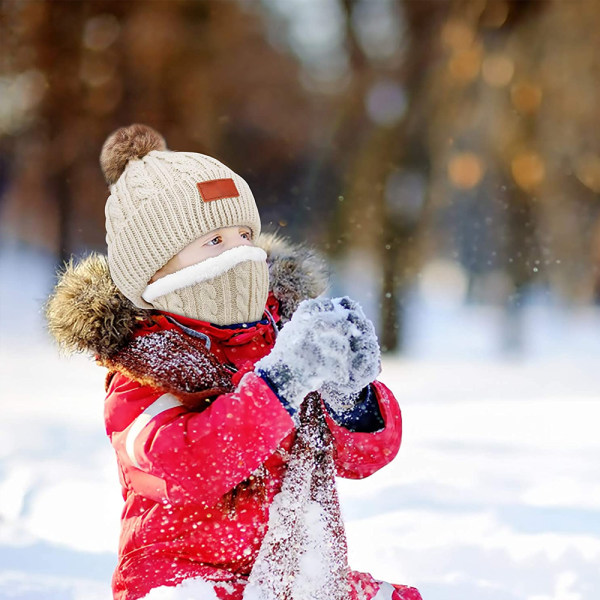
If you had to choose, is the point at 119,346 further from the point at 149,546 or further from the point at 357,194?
the point at 357,194

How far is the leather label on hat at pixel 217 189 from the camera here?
1.31 m

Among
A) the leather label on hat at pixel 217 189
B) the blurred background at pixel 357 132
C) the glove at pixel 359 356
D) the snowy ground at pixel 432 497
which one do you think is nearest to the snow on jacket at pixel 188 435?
the glove at pixel 359 356

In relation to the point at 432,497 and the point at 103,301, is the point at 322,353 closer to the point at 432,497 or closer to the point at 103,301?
the point at 103,301

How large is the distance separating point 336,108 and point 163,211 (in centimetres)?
606

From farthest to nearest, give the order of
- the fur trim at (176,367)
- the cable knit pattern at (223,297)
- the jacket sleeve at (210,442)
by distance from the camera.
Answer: the cable knit pattern at (223,297) < the fur trim at (176,367) < the jacket sleeve at (210,442)

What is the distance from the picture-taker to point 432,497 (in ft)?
8.75

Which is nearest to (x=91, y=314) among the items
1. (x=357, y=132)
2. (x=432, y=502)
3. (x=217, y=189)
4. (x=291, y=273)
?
(x=217, y=189)

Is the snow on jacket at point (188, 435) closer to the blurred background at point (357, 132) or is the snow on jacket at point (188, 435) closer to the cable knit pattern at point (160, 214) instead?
the cable knit pattern at point (160, 214)

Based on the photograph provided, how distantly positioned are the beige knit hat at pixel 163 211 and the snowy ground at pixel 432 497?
105 cm

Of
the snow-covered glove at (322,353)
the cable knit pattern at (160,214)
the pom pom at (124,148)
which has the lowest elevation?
the snow-covered glove at (322,353)

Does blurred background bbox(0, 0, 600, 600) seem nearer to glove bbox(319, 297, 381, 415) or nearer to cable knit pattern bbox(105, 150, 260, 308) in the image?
cable knit pattern bbox(105, 150, 260, 308)

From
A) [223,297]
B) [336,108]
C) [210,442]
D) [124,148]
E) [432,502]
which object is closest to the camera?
[210,442]

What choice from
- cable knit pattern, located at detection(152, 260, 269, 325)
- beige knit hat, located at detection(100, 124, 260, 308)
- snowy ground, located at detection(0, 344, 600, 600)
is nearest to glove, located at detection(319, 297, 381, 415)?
cable knit pattern, located at detection(152, 260, 269, 325)

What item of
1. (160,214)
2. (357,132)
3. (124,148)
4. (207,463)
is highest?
(357,132)
